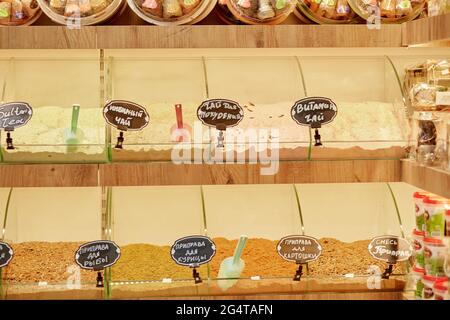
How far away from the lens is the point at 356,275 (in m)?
2.26

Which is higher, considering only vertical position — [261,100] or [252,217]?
[261,100]

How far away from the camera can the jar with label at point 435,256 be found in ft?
6.84

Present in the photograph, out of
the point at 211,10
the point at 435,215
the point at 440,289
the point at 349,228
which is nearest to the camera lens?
the point at 440,289

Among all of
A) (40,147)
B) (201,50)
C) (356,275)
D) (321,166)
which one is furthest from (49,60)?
(356,275)

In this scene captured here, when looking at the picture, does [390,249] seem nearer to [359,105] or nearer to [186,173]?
[359,105]

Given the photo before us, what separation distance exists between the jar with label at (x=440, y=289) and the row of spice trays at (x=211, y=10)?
89 cm

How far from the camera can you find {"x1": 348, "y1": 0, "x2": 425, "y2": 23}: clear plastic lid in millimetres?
2361

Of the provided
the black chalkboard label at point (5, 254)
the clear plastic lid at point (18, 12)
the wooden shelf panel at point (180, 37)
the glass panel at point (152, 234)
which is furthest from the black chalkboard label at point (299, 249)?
the clear plastic lid at point (18, 12)

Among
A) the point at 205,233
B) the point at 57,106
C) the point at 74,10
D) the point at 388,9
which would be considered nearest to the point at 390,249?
the point at 205,233

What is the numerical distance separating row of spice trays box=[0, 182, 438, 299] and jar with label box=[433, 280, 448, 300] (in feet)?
0.58

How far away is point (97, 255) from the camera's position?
2.22 metres

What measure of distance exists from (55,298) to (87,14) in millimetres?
973

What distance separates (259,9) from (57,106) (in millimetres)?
789
